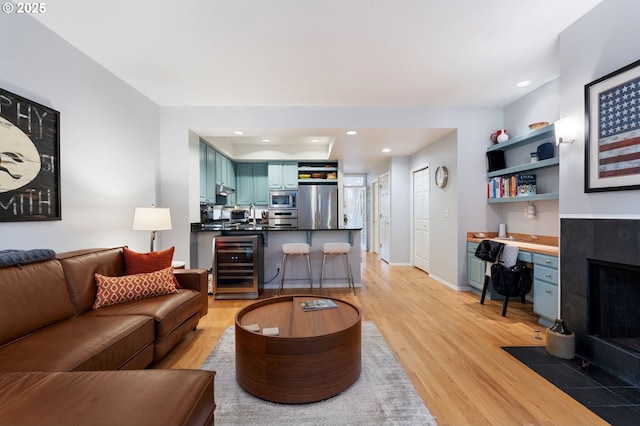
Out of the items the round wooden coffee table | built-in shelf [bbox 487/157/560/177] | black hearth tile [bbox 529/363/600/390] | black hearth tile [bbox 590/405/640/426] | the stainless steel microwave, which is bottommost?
black hearth tile [bbox 529/363/600/390]

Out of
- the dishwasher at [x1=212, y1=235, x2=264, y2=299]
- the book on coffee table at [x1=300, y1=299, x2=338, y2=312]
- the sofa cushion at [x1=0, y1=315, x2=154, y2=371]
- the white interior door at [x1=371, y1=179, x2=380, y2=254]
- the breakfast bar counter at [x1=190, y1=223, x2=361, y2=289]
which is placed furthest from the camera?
the white interior door at [x1=371, y1=179, x2=380, y2=254]

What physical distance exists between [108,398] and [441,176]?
4585mm

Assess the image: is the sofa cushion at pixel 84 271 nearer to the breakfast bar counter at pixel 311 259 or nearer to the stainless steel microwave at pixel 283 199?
the breakfast bar counter at pixel 311 259

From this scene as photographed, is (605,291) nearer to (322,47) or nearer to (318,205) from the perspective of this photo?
(322,47)

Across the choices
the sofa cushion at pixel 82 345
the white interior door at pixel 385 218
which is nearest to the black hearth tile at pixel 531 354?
the sofa cushion at pixel 82 345

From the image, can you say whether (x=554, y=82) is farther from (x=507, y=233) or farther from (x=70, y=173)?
(x=70, y=173)

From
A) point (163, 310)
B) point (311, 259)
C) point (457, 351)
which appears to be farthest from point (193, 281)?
point (457, 351)

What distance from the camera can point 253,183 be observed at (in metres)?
6.31

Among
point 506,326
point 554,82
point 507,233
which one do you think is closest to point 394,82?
point 554,82

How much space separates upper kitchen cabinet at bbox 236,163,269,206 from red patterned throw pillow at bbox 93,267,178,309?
12.7 feet

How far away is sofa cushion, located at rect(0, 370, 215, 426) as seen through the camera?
0.92 m

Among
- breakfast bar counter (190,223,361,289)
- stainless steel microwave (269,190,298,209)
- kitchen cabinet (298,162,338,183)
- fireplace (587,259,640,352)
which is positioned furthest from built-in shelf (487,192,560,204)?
stainless steel microwave (269,190,298,209)

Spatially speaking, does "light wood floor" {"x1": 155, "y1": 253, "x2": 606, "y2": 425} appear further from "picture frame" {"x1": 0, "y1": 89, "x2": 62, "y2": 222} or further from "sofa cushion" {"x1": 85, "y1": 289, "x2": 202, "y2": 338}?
"picture frame" {"x1": 0, "y1": 89, "x2": 62, "y2": 222}

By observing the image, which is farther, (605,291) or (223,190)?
(223,190)
